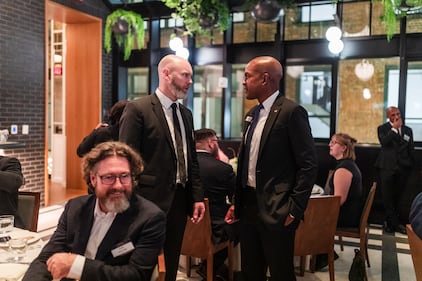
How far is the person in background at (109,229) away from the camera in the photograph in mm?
1729

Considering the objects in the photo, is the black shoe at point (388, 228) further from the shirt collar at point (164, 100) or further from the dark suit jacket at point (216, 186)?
the shirt collar at point (164, 100)

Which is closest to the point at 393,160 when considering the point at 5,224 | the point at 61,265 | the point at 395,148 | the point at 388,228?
the point at 395,148

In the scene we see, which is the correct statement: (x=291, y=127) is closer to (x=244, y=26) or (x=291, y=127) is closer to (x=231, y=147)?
(x=231, y=147)

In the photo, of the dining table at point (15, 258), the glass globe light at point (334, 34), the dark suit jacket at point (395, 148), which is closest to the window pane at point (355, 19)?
the glass globe light at point (334, 34)

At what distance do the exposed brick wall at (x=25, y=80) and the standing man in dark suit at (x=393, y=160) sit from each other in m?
5.01

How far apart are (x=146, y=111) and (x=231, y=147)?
194 inches

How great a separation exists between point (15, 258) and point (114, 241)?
0.55 metres

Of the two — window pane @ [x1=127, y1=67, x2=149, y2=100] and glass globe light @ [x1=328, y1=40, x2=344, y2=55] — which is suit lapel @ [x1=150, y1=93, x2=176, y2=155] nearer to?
glass globe light @ [x1=328, y1=40, x2=344, y2=55]

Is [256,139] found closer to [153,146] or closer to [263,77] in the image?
[263,77]

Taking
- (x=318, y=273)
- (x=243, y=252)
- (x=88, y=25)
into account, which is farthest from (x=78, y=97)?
(x=243, y=252)

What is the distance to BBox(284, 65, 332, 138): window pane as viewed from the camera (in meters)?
7.05

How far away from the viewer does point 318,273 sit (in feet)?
13.3

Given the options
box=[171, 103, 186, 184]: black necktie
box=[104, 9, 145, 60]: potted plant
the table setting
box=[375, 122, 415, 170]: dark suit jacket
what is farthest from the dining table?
box=[104, 9, 145, 60]: potted plant

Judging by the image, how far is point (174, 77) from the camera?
8.29 ft
